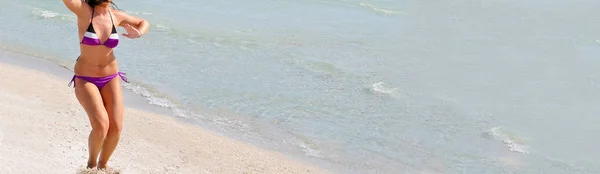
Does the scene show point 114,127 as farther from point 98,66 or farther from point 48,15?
point 48,15

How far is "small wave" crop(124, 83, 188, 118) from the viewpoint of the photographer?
37.8 feet

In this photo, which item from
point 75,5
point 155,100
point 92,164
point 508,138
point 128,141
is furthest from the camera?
point 155,100

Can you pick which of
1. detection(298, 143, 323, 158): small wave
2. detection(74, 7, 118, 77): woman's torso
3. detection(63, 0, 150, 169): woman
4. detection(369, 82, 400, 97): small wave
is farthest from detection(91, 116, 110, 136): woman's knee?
detection(369, 82, 400, 97): small wave

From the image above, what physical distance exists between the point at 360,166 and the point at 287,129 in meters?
1.39

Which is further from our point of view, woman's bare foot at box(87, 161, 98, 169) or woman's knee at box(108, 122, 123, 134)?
woman's bare foot at box(87, 161, 98, 169)

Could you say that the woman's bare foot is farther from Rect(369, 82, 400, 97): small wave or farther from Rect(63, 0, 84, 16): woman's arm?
Rect(369, 82, 400, 97): small wave

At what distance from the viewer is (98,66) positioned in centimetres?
A: 608

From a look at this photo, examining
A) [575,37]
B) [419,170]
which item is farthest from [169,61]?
[575,37]

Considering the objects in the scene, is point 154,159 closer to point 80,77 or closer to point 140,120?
point 140,120

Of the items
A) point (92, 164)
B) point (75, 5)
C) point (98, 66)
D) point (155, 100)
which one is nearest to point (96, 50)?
point (98, 66)

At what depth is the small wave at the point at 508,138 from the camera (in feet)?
35.9

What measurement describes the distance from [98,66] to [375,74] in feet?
27.3

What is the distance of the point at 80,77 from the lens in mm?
6102

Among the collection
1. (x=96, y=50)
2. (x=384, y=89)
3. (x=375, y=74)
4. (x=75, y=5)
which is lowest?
(x=375, y=74)
